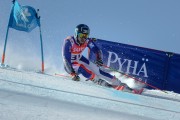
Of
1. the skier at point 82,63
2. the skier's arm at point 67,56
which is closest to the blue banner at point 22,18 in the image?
the skier at point 82,63

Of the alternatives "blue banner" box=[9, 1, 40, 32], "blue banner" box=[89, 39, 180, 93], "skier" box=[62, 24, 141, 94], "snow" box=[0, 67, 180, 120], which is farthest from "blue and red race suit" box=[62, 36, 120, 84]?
"snow" box=[0, 67, 180, 120]

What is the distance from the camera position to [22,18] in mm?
8773

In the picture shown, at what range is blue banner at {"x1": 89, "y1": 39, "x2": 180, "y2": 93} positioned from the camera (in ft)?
28.5

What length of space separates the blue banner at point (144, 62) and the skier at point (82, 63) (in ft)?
3.42

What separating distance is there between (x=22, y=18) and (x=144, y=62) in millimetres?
3198

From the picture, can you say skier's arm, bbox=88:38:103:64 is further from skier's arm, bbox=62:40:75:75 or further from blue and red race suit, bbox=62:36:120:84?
skier's arm, bbox=62:40:75:75

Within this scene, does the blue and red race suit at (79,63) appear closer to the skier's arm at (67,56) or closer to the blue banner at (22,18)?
the skier's arm at (67,56)

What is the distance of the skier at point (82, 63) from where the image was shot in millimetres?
6988

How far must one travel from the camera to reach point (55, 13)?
65.1ft

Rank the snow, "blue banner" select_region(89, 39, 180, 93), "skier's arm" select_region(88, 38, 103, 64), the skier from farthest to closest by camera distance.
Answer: "blue banner" select_region(89, 39, 180, 93) < "skier's arm" select_region(88, 38, 103, 64) < the skier < the snow

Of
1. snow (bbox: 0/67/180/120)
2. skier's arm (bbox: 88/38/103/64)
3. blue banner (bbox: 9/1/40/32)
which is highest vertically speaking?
blue banner (bbox: 9/1/40/32)

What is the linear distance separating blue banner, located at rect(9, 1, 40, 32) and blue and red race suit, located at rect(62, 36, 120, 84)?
1.70m

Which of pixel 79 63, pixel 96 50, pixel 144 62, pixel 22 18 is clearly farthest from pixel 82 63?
pixel 22 18

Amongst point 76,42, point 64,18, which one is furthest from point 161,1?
point 76,42
